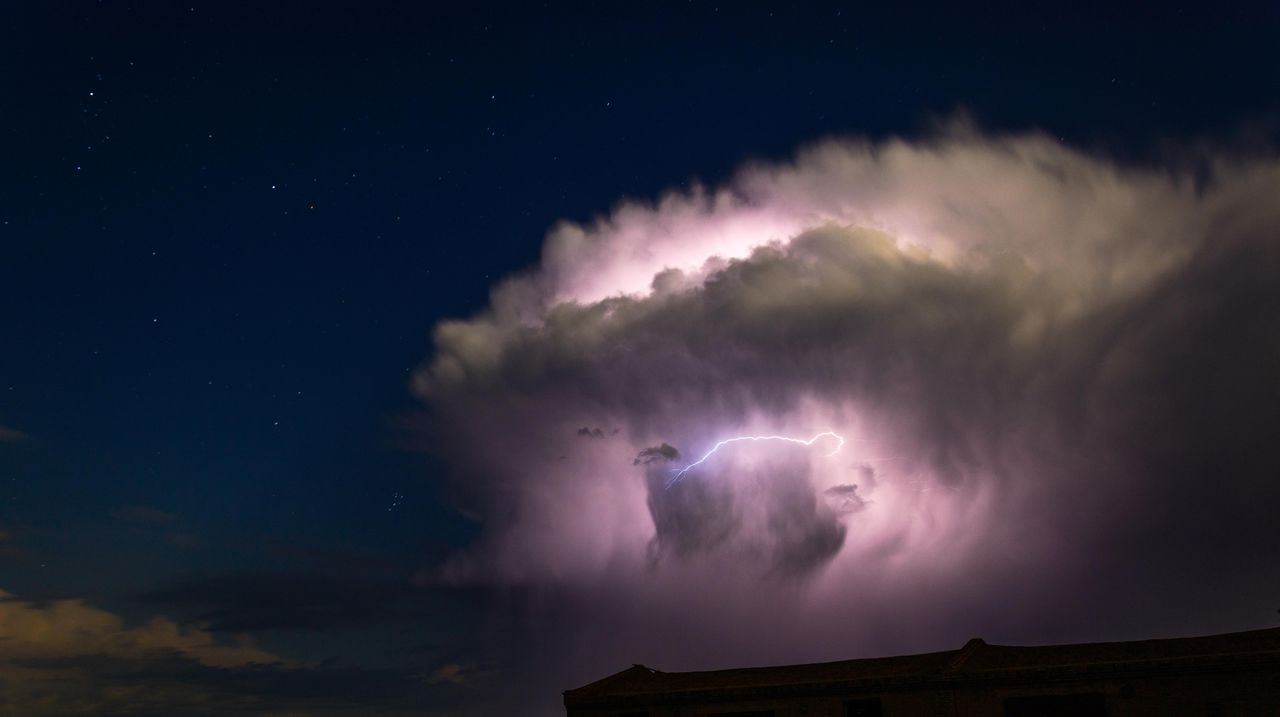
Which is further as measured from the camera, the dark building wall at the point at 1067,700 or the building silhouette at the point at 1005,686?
the building silhouette at the point at 1005,686

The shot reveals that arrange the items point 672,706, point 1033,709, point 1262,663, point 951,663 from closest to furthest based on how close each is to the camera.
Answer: point 1262,663 → point 1033,709 → point 951,663 → point 672,706

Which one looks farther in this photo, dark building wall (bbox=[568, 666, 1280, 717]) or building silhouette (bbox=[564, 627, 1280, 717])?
building silhouette (bbox=[564, 627, 1280, 717])

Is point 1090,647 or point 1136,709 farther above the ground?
point 1090,647

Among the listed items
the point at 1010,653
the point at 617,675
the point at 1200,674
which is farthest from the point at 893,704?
the point at 617,675

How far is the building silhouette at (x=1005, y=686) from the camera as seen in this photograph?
2792cm

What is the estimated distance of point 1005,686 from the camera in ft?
100

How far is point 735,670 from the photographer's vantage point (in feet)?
127

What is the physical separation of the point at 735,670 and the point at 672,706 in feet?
13.4

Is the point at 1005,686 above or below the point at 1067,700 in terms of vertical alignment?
above

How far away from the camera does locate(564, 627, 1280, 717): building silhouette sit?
27.9 meters

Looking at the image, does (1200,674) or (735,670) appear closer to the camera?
(1200,674)

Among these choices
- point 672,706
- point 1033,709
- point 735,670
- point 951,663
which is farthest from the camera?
point 735,670

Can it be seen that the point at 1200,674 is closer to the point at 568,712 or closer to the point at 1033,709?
the point at 1033,709

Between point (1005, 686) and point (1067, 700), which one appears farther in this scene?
point (1005, 686)
